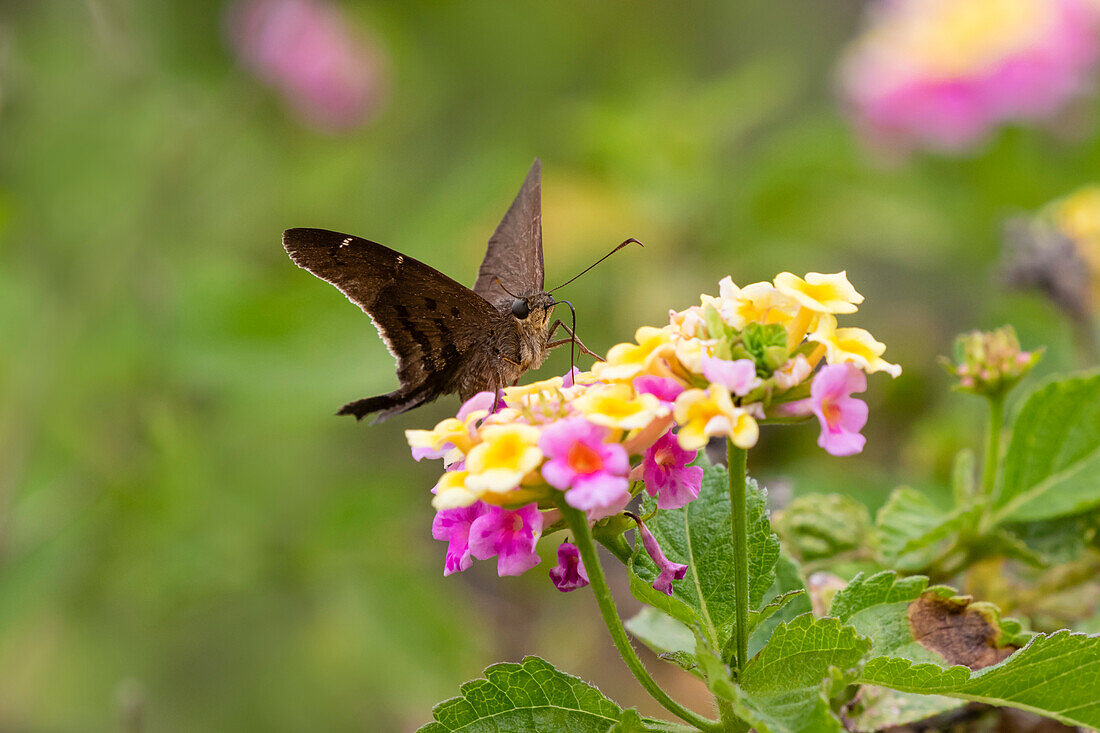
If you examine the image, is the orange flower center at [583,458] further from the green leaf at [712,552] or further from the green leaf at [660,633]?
the green leaf at [660,633]

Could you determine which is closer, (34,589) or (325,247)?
(325,247)

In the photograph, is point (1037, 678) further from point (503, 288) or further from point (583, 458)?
point (503, 288)

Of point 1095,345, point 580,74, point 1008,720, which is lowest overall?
point 1008,720

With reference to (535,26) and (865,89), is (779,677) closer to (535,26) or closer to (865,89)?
(865,89)

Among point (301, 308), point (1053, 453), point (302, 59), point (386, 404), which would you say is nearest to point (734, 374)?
point (1053, 453)

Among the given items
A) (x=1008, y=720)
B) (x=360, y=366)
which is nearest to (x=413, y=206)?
(x=360, y=366)

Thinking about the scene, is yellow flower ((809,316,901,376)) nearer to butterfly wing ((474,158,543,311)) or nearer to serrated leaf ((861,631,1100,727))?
serrated leaf ((861,631,1100,727))

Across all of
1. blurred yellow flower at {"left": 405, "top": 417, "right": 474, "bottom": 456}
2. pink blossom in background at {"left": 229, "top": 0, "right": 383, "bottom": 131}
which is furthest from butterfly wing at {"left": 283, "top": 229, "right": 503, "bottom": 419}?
pink blossom in background at {"left": 229, "top": 0, "right": 383, "bottom": 131}
